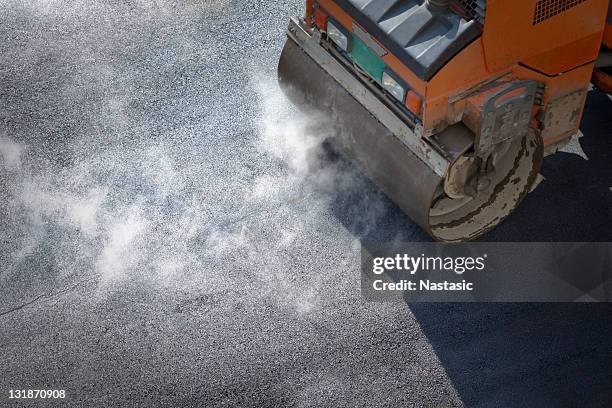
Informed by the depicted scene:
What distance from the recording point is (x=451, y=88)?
19.0 feet

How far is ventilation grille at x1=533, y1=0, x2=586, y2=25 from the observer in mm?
5707

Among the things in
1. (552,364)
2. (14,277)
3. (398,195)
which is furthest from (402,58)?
(14,277)

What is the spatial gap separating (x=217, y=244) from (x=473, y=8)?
2235mm

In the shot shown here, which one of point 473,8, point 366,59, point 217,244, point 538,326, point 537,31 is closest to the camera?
point 473,8

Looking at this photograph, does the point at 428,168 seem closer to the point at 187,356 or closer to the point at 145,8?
the point at 187,356

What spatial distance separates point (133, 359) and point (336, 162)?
200 cm

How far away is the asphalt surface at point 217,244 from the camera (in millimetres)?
6047

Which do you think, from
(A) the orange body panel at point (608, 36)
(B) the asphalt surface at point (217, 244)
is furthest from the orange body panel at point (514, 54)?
(B) the asphalt surface at point (217, 244)

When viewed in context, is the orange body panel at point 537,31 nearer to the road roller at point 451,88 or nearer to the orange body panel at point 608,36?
the road roller at point 451,88

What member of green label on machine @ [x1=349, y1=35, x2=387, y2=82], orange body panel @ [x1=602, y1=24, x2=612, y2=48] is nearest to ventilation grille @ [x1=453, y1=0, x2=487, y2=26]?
green label on machine @ [x1=349, y1=35, x2=387, y2=82]

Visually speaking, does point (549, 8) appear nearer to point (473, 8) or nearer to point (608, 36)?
point (473, 8)

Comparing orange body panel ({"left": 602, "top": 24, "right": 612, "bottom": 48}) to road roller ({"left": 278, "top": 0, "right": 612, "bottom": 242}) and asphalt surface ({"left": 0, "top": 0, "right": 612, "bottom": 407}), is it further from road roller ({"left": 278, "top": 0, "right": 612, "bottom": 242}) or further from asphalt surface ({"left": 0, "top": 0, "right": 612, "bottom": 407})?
asphalt surface ({"left": 0, "top": 0, "right": 612, "bottom": 407})

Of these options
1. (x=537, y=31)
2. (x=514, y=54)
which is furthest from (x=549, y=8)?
(x=514, y=54)

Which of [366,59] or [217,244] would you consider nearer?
[366,59]
